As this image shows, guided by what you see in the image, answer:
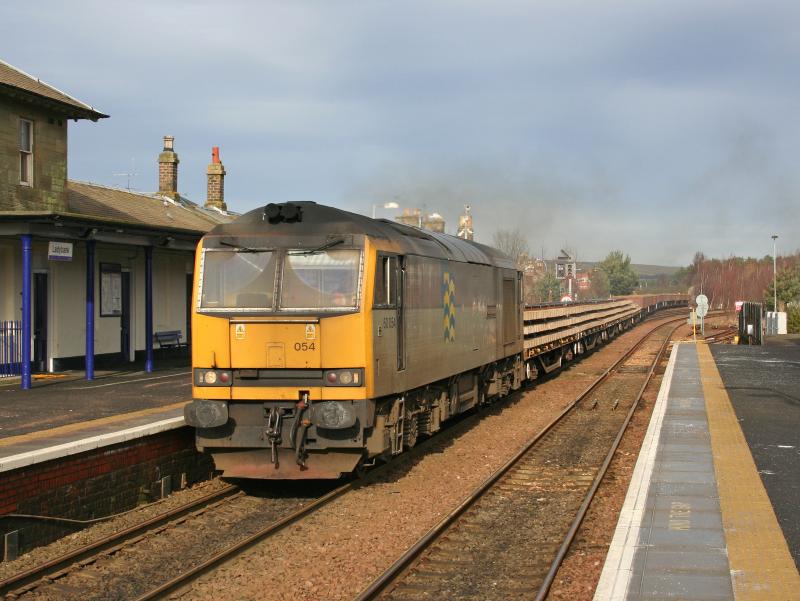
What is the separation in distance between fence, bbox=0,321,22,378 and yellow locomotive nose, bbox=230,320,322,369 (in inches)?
359

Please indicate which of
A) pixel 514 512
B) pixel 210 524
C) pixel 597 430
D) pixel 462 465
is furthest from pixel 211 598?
pixel 597 430

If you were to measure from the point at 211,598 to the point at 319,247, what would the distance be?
4.24 metres

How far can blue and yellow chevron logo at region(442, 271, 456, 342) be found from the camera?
12.6 m

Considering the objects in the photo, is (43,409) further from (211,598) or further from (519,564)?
(519,564)

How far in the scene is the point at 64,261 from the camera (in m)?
18.2

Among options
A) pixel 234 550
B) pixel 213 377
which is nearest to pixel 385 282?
A: pixel 213 377

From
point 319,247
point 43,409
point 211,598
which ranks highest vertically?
point 319,247

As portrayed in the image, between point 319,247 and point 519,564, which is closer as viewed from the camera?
point 519,564

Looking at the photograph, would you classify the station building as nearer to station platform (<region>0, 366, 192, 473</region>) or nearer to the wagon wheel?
station platform (<region>0, 366, 192, 473</region>)

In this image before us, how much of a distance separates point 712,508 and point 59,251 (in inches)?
490

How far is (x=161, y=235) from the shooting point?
18469 mm

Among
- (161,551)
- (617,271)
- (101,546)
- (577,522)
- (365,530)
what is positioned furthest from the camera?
(617,271)

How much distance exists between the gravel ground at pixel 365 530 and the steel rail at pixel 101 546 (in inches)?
49.6

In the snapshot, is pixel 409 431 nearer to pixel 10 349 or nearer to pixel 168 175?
pixel 10 349
